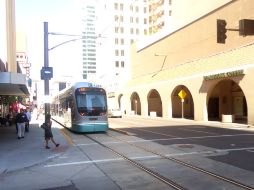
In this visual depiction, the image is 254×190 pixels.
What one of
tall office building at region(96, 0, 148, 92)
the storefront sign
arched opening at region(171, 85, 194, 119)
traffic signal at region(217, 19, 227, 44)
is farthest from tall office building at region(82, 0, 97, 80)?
traffic signal at region(217, 19, 227, 44)

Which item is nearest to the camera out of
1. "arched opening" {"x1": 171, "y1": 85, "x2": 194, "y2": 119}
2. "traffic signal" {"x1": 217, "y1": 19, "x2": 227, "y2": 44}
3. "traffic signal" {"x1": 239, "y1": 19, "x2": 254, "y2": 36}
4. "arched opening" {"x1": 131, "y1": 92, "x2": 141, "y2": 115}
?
"traffic signal" {"x1": 239, "y1": 19, "x2": 254, "y2": 36}

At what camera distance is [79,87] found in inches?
1023

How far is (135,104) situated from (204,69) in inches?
1327

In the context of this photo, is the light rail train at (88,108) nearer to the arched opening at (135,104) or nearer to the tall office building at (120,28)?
the arched opening at (135,104)

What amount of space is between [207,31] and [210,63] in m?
3.85

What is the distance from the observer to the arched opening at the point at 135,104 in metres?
73.2

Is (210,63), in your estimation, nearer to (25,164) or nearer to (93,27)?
(25,164)

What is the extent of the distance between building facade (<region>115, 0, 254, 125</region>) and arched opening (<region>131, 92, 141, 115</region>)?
4.90 meters

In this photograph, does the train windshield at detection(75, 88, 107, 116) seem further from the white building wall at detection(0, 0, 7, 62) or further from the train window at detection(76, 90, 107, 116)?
the white building wall at detection(0, 0, 7, 62)

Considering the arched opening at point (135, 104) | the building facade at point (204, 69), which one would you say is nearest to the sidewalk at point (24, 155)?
the building facade at point (204, 69)

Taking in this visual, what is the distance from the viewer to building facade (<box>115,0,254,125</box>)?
35688mm

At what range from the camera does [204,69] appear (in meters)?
42.5

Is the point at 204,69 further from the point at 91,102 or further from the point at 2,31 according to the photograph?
the point at 2,31

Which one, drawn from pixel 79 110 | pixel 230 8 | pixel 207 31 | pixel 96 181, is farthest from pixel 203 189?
pixel 207 31
